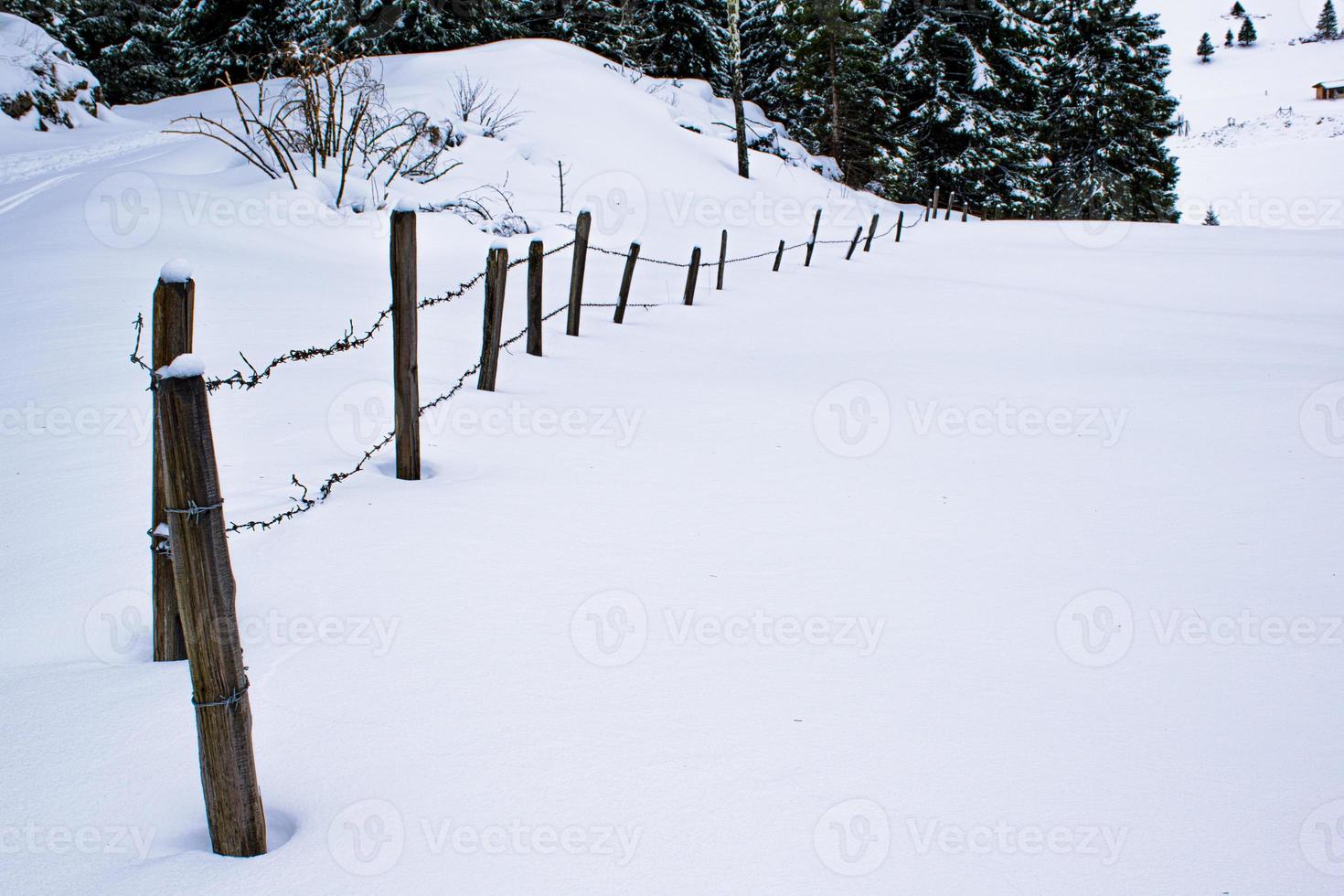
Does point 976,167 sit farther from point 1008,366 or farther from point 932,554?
point 932,554

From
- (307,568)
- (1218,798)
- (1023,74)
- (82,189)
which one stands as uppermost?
(1023,74)

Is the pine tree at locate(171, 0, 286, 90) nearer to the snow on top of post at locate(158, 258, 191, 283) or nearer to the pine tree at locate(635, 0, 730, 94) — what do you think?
the pine tree at locate(635, 0, 730, 94)

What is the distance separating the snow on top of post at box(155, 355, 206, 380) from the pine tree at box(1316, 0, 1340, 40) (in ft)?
410

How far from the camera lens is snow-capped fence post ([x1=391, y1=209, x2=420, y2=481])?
3.34m

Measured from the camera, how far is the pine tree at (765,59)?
26.2 metres

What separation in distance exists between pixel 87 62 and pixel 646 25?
60.4 ft

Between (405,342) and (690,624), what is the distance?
67.7 inches

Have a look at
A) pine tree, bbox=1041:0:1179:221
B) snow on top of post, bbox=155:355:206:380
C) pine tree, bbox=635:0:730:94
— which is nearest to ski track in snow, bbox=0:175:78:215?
snow on top of post, bbox=155:355:206:380

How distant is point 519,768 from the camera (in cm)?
199

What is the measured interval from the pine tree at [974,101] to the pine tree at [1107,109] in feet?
4.30

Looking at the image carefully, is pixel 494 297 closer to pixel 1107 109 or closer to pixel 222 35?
pixel 222 35

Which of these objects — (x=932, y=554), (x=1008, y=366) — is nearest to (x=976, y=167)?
(x=1008, y=366)

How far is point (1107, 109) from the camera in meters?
26.1

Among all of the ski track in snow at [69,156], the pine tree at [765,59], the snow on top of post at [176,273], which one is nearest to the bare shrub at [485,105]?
the ski track in snow at [69,156]
